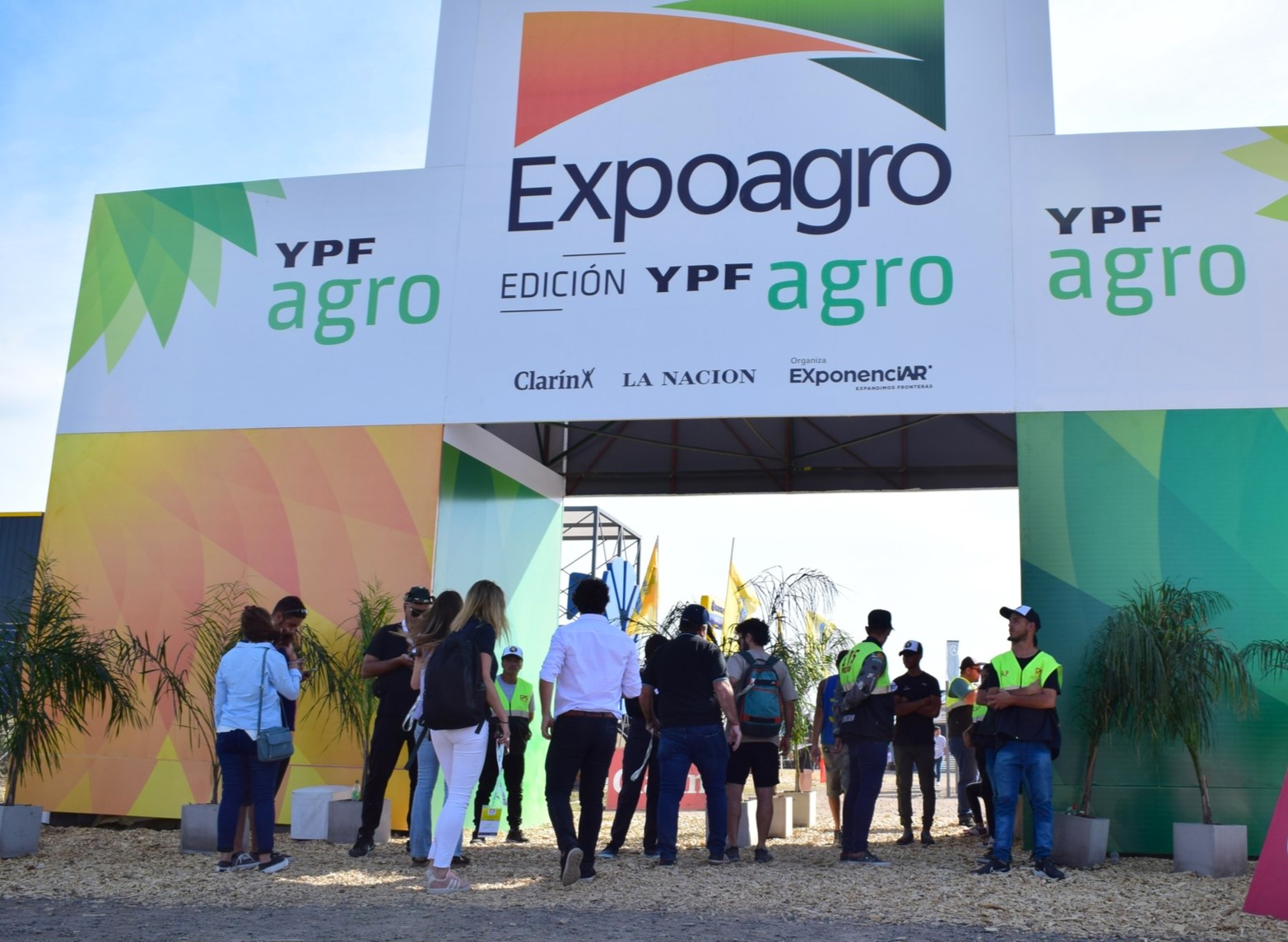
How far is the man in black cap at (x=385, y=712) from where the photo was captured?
720 cm

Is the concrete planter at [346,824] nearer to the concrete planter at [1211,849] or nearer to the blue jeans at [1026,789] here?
the blue jeans at [1026,789]

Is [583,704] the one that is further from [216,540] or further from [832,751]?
[216,540]

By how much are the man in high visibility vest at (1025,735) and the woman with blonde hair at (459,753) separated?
2.81 meters

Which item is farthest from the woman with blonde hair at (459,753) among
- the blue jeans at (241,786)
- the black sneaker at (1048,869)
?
the black sneaker at (1048,869)

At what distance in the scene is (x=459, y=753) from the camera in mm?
5855

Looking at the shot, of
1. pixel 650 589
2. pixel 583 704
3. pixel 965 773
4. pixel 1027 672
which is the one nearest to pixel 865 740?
pixel 1027 672

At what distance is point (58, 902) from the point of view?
563 centimetres

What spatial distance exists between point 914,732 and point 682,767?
8.47ft

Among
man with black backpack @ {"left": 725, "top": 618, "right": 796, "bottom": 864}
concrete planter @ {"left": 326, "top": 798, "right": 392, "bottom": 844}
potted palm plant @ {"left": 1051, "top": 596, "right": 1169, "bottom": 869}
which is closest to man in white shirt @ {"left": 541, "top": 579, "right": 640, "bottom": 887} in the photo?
man with black backpack @ {"left": 725, "top": 618, "right": 796, "bottom": 864}

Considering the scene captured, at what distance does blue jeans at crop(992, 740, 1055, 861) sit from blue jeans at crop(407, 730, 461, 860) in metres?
3.00

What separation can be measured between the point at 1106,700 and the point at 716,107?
487 centimetres

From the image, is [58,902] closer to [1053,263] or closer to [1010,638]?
[1010,638]

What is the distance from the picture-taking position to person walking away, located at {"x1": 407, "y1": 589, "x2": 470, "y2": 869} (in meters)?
6.24

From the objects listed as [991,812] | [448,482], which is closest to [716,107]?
[448,482]
